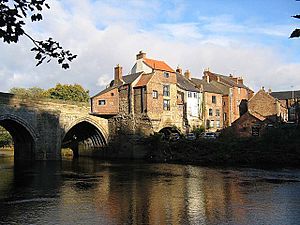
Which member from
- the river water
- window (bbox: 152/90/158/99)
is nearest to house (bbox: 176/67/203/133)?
window (bbox: 152/90/158/99)

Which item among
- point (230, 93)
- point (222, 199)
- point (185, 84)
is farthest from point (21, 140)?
point (230, 93)

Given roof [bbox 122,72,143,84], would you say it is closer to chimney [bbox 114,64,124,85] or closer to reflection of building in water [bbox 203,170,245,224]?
chimney [bbox 114,64,124,85]

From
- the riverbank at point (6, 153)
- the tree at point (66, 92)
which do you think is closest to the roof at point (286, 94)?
the tree at point (66, 92)

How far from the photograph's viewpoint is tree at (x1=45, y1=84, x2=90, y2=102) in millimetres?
64375

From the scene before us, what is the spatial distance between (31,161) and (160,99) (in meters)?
18.2

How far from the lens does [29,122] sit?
3522 centimetres

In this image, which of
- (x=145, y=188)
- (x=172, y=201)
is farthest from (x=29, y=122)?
(x=172, y=201)

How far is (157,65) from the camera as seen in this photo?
49094mm

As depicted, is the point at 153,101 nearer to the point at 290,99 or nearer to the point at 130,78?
the point at 130,78

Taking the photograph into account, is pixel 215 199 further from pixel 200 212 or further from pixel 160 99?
pixel 160 99

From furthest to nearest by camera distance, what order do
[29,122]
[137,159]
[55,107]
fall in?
[137,159] < [55,107] < [29,122]

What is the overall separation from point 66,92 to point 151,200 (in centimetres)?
5260

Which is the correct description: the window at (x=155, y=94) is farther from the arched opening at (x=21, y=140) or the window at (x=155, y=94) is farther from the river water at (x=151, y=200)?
the river water at (x=151, y=200)

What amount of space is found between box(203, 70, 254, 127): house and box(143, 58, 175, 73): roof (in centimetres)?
1347
